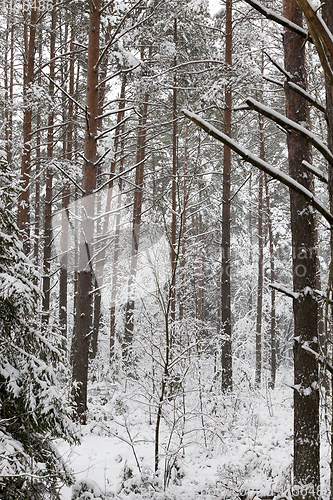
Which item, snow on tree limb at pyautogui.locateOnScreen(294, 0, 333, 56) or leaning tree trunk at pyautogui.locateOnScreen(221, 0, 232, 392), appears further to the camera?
leaning tree trunk at pyautogui.locateOnScreen(221, 0, 232, 392)

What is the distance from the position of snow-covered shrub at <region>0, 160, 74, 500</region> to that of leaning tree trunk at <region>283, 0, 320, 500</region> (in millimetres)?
2394

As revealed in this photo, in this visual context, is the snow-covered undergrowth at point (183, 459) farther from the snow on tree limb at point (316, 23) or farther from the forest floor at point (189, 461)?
the snow on tree limb at point (316, 23)

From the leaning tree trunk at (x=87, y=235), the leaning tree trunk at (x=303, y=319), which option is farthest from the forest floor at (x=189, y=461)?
the leaning tree trunk at (x=87, y=235)

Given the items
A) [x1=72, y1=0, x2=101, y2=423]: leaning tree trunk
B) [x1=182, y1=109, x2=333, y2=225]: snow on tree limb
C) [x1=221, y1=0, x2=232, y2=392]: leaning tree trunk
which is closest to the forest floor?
[x1=72, y1=0, x2=101, y2=423]: leaning tree trunk

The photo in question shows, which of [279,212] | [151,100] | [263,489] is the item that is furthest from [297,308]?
[279,212]

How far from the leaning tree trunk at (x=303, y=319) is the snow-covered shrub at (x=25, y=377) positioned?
7.85 ft

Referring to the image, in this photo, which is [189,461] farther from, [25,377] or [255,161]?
[255,161]

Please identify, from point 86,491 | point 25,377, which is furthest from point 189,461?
point 25,377

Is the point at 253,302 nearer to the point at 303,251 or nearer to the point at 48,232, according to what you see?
the point at 48,232

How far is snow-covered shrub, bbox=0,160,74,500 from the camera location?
345cm

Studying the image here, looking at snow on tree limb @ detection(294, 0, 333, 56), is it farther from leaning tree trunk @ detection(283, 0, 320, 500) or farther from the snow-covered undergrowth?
the snow-covered undergrowth

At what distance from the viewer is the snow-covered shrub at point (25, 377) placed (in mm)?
3447

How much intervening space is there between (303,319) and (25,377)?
2838mm

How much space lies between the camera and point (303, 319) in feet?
13.6
